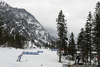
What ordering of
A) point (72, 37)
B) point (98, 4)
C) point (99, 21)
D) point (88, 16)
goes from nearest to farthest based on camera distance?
point (99, 21) → point (98, 4) → point (88, 16) → point (72, 37)

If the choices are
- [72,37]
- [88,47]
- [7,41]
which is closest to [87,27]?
[88,47]

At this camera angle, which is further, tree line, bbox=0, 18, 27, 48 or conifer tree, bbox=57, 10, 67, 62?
tree line, bbox=0, 18, 27, 48

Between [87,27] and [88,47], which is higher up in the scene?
[87,27]

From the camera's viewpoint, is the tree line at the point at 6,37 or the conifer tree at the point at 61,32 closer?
the conifer tree at the point at 61,32

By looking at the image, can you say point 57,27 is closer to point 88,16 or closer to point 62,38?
point 62,38

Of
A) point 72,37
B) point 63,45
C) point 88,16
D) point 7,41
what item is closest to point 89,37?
point 88,16

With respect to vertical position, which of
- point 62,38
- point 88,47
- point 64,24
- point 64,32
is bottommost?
point 88,47

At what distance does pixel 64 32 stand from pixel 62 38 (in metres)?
1.83

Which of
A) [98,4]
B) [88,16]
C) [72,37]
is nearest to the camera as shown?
[98,4]

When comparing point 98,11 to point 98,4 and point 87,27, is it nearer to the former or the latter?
point 98,4

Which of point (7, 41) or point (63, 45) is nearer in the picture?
point (63, 45)

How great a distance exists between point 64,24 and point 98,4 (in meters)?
10.9

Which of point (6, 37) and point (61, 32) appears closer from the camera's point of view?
point (61, 32)

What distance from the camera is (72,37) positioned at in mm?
42250
